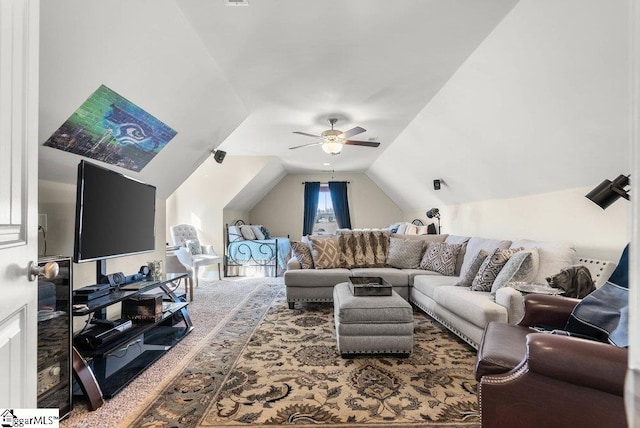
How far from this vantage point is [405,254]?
4.35 m

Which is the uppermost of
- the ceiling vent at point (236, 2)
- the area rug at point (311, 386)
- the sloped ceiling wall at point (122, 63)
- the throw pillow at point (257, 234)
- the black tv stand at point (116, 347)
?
the ceiling vent at point (236, 2)

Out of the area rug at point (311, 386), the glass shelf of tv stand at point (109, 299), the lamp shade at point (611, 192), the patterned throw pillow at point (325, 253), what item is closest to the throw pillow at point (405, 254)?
the patterned throw pillow at point (325, 253)

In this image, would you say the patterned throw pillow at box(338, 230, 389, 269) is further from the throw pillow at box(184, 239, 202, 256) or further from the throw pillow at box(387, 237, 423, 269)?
the throw pillow at box(184, 239, 202, 256)

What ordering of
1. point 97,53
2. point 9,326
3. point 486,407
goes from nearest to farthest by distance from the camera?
1. point 9,326
2. point 486,407
3. point 97,53

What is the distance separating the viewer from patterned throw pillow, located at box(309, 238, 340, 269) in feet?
14.0

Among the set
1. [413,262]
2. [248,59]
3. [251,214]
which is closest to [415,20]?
[248,59]

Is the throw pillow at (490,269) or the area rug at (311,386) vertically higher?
the throw pillow at (490,269)

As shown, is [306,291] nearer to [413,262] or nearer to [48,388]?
[413,262]

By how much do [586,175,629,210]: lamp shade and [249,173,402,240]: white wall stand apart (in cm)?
662

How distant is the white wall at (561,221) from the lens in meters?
2.55

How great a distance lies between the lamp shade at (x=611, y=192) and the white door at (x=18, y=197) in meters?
2.86

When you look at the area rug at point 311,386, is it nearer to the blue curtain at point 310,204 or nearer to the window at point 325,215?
the blue curtain at point 310,204

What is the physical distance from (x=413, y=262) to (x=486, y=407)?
9.81 ft

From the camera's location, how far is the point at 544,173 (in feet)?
10.3
